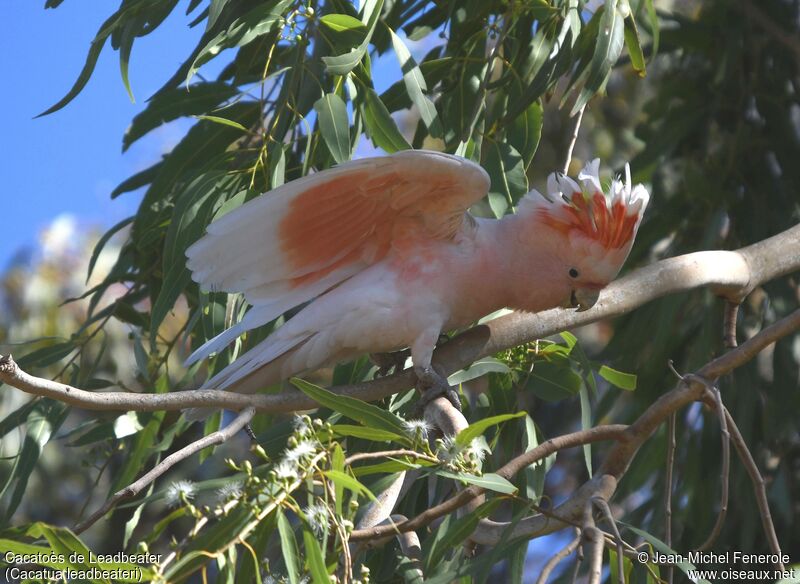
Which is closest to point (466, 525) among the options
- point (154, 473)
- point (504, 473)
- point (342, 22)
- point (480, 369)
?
point (504, 473)

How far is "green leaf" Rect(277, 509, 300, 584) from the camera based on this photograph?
113 cm

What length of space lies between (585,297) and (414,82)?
0.50m

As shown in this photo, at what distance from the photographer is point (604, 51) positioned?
5.89ft

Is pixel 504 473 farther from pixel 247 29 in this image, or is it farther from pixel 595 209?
pixel 247 29

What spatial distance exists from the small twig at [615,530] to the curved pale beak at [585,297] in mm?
603

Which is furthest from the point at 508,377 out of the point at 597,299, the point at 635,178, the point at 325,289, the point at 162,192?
the point at 635,178

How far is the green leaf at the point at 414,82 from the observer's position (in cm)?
182

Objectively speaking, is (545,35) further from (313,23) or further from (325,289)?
(325,289)

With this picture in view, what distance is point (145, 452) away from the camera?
6.59 ft

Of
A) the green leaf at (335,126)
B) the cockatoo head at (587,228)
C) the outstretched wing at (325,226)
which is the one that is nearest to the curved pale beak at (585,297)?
the cockatoo head at (587,228)

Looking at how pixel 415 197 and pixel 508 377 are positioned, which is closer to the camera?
pixel 415 197

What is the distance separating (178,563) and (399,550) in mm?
597

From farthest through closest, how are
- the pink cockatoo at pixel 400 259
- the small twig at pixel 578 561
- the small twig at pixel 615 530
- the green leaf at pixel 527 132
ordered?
the green leaf at pixel 527 132 → the pink cockatoo at pixel 400 259 → the small twig at pixel 578 561 → the small twig at pixel 615 530

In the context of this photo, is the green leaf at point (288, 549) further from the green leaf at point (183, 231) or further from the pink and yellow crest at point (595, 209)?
the pink and yellow crest at point (595, 209)
